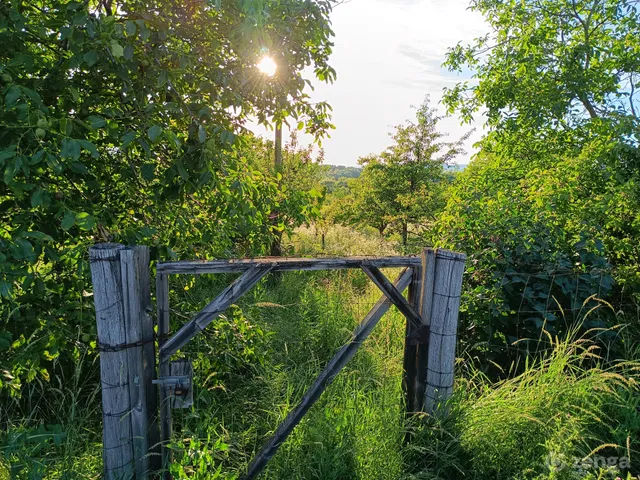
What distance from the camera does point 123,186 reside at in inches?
87.8

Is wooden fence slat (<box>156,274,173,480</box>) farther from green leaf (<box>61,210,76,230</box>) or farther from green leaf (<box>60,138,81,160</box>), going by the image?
green leaf (<box>60,138,81,160</box>)

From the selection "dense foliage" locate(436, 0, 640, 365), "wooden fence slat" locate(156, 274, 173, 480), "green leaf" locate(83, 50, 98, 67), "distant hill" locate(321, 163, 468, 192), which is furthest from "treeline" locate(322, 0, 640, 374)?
"green leaf" locate(83, 50, 98, 67)

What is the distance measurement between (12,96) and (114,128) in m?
0.47

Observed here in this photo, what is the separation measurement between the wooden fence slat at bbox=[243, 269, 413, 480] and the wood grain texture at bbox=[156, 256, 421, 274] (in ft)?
0.60

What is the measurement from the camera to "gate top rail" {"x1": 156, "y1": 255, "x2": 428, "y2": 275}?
5.71 ft

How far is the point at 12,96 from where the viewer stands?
54.7 inches

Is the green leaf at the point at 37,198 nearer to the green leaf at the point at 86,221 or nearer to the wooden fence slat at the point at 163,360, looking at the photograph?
the green leaf at the point at 86,221

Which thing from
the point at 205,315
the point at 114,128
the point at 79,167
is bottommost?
the point at 205,315

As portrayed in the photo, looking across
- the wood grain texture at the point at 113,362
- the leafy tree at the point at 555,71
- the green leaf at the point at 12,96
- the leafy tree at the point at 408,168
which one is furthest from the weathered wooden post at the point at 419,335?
the leafy tree at the point at 408,168

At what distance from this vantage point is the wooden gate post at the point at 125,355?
1659mm

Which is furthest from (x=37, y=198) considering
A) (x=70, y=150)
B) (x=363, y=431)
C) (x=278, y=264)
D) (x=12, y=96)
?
(x=363, y=431)

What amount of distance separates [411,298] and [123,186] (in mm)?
1843

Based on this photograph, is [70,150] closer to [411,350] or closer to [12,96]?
[12,96]

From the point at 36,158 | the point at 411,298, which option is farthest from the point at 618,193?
the point at 36,158
